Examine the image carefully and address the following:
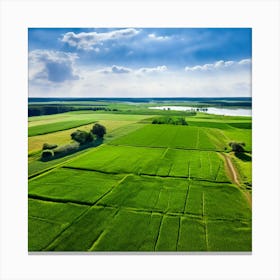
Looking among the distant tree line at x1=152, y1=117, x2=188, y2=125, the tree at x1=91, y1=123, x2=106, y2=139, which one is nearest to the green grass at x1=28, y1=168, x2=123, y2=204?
the tree at x1=91, y1=123, x2=106, y2=139

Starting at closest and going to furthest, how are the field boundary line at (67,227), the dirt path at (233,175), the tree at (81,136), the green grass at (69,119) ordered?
the field boundary line at (67,227) → the dirt path at (233,175) → the green grass at (69,119) → the tree at (81,136)

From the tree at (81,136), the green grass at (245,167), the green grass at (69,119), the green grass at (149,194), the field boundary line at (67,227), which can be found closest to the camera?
the field boundary line at (67,227)

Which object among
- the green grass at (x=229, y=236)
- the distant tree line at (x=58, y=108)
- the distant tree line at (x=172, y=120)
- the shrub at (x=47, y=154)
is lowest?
the green grass at (x=229, y=236)

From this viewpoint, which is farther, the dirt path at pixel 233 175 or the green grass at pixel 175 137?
the green grass at pixel 175 137

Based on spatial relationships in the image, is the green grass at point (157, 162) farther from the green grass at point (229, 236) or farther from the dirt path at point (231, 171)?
the green grass at point (229, 236)

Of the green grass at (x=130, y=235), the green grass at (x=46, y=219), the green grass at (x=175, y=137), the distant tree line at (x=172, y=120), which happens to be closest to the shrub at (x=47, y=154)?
the green grass at (x=46, y=219)

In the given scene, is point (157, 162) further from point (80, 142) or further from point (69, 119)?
point (69, 119)

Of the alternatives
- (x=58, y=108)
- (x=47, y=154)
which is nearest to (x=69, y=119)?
(x=58, y=108)
